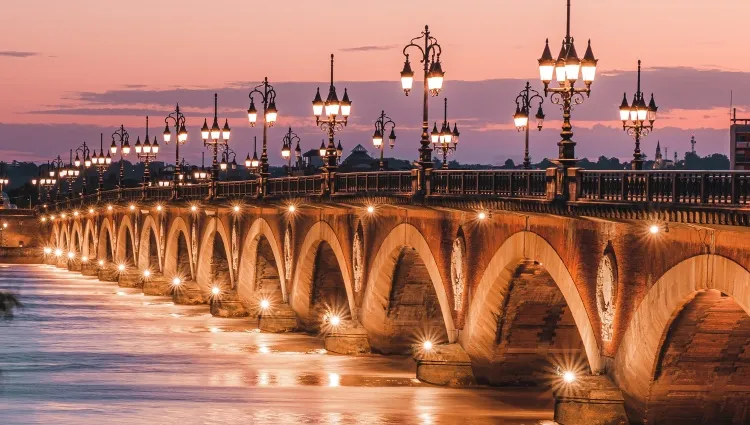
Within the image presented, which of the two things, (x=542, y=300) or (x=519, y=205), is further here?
(x=542, y=300)

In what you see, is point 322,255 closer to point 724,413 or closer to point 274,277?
point 274,277

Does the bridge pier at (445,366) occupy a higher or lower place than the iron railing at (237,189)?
lower

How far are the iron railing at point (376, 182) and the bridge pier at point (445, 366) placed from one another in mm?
4468

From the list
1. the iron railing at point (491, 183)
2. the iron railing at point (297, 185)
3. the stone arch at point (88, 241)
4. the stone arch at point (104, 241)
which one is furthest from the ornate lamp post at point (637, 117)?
the stone arch at point (88, 241)

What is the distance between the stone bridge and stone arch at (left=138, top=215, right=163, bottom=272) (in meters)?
32.0

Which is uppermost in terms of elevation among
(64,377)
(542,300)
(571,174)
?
(571,174)

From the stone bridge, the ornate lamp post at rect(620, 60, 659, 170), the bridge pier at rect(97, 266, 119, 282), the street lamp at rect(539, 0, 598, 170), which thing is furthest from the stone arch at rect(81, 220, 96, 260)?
the street lamp at rect(539, 0, 598, 170)

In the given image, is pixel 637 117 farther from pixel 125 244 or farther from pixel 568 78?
pixel 125 244

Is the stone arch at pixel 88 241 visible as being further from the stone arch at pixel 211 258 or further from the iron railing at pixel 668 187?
the iron railing at pixel 668 187

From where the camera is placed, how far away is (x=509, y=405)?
3519cm

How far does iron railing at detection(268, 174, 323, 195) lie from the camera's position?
52.1m

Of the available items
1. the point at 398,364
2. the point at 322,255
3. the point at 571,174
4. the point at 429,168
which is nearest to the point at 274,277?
the point at 322,255

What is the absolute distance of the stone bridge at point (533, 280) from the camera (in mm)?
25094

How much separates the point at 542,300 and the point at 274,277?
98.9 ft
